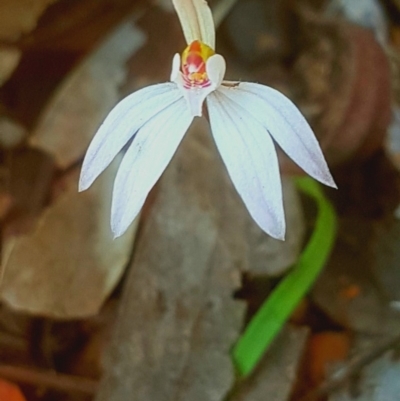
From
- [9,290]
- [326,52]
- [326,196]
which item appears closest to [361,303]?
[326,196]

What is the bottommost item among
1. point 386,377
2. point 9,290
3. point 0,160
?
point 386,377

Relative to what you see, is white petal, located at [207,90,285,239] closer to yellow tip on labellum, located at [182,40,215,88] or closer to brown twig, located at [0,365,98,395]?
yellow tip on labellum, located at [182,40,215,88]

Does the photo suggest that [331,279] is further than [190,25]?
Yes

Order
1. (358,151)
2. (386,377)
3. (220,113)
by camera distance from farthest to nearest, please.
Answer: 1. (358,151)
2. (386,377)
3. (220,113)

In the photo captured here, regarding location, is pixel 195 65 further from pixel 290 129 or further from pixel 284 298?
pixel 284 298

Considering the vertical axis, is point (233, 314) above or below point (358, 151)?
below

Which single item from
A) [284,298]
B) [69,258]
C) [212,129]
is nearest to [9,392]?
[69,258]

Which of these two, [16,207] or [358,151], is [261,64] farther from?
[16,207]

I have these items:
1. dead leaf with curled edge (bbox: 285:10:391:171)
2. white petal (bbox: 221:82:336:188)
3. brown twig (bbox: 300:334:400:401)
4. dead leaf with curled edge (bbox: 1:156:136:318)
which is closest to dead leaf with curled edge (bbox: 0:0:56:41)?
dead leaf with curled edge (bbox: 1:156:136:318)

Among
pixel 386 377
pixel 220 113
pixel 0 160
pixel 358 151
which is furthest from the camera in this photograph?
pixel 0 160
